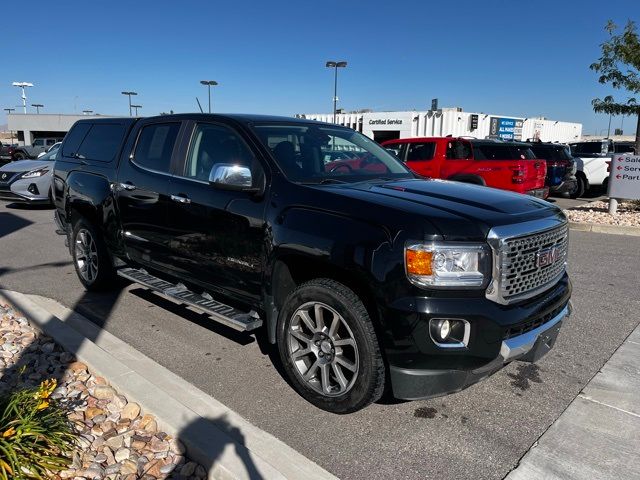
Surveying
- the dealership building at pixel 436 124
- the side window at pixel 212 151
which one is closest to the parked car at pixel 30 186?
the side window at pixel 212 151

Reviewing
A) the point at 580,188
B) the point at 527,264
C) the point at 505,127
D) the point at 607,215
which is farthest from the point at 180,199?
the point at 505,127

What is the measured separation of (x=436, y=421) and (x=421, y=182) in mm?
1835

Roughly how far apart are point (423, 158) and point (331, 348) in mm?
9493

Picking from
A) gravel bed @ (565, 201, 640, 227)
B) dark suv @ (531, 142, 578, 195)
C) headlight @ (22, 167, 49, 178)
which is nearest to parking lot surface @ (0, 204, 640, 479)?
gravel bed @ (565, 201, 640, 227)

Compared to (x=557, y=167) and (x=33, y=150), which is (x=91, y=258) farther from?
(x=33, y=150)

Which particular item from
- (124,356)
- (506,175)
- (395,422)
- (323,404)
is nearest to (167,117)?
(124,356)

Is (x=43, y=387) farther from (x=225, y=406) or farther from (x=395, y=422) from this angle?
(x=395, y=422)

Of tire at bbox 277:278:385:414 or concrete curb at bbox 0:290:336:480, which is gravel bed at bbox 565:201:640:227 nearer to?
tire at bbox 277:278:385:414

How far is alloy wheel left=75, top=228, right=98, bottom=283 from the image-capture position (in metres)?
5.61

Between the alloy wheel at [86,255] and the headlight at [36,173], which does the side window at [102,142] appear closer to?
the alloy wheel at [86,255]

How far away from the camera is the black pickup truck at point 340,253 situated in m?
2.81

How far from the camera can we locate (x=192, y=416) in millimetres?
2904

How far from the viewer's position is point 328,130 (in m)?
4.64

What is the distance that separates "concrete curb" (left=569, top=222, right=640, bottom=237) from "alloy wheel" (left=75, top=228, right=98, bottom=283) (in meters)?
9.00
